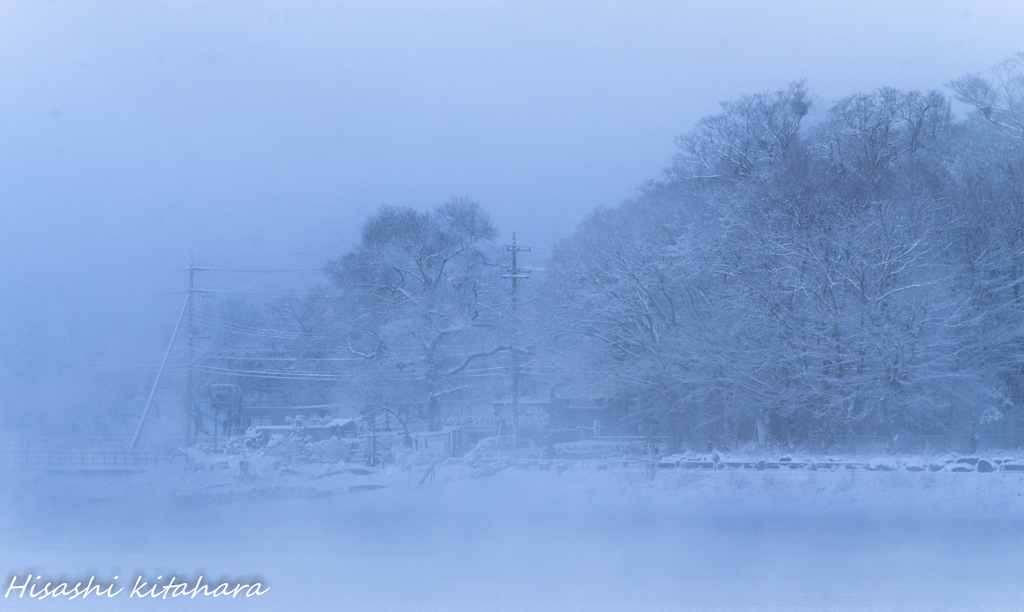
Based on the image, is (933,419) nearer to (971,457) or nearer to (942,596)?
(971,457)

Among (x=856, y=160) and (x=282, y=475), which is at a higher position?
(x=856, y=160)

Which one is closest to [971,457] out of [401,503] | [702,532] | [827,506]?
[827,506]

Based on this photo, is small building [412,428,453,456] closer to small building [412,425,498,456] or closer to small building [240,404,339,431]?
small building [412,425,498,456]

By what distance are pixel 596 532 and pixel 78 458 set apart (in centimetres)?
1839

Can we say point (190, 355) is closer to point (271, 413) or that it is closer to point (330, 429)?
point (330, 429)

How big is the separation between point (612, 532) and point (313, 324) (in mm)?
26596

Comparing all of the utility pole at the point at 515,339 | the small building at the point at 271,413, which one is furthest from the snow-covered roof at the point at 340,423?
the small building at the point at 271,413

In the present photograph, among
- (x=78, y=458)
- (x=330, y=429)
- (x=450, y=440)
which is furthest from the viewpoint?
(x=330, y=429)

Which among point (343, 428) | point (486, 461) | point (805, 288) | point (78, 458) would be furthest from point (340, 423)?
point (805, 288)

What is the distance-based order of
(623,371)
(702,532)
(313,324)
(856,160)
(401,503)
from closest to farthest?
(702,532) → (401,503) → (623,371) → (856,160) → (313,324)

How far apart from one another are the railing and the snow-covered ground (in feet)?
Result: 5.03

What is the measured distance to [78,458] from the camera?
25.7 meters

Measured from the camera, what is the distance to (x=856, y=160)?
29.2 metres

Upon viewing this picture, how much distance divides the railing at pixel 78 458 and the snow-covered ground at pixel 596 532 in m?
1.53
